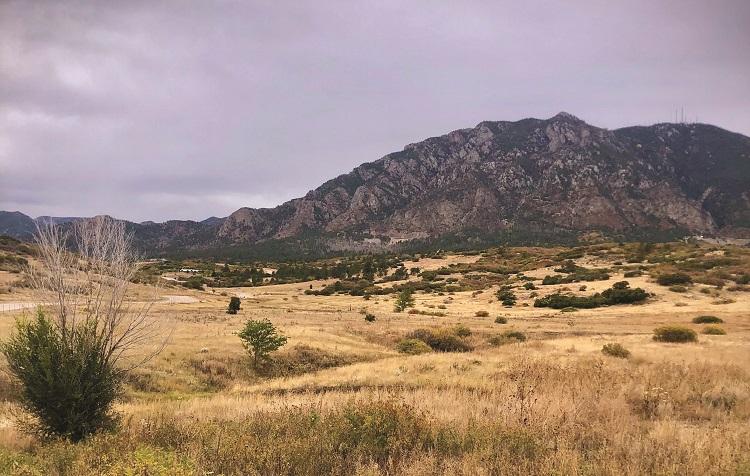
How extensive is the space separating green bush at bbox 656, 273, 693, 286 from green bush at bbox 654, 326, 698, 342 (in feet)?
100

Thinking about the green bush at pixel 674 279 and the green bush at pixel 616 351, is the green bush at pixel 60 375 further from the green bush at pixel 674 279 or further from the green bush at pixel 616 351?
the green bush at pixel 674 279

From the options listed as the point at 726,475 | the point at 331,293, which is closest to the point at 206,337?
the point at 726,475

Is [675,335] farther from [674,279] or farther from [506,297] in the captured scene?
[674,279]

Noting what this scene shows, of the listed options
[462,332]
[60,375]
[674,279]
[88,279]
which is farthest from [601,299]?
[60,375]

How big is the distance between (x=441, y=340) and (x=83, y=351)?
22.5 m

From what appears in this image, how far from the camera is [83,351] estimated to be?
8820 millimetres

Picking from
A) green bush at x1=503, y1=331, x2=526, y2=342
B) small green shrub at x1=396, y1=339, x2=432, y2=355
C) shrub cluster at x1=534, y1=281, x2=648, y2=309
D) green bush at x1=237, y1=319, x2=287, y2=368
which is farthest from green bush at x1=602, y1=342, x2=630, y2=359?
shrub cluster at x1=534, y1=281, x2=648, y2=309

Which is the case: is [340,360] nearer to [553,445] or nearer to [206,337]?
[206,337]

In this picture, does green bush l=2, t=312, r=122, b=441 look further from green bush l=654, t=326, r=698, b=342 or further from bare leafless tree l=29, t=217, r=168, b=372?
green bush l=654, t=326, r=698, b=342

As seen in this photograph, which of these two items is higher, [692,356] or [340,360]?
[692,356]

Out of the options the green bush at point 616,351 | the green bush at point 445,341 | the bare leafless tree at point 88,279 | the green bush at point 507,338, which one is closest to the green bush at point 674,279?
the green bush at point 507,338

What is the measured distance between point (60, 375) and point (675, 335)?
85.6ft

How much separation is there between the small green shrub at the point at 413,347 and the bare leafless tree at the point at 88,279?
19.1m

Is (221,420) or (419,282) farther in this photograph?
(419,282)
